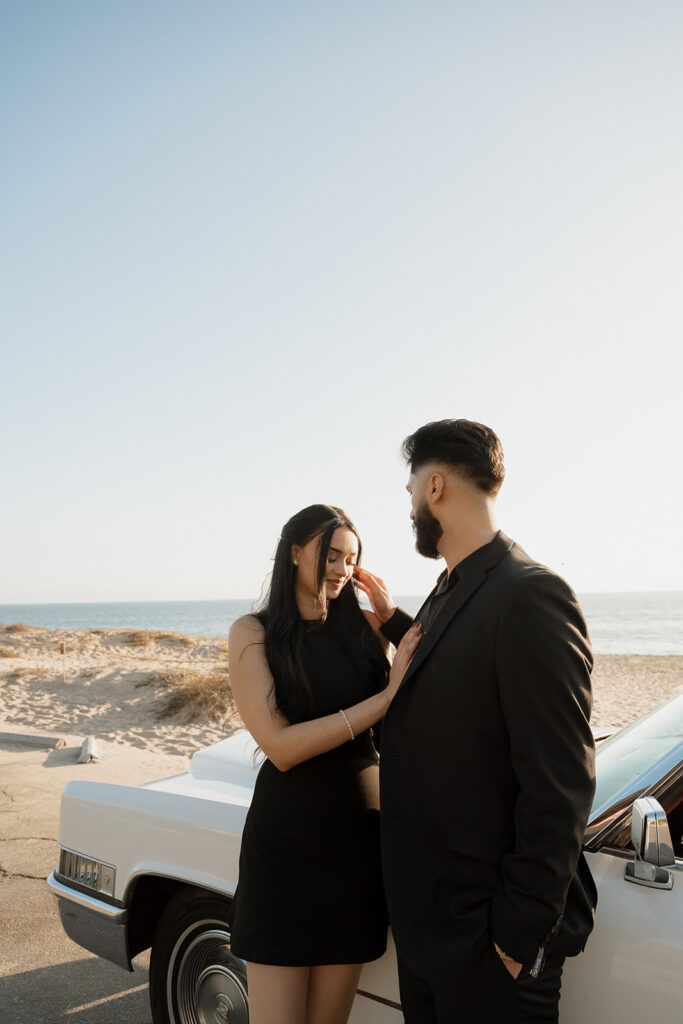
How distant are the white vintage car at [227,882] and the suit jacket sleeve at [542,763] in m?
0.31

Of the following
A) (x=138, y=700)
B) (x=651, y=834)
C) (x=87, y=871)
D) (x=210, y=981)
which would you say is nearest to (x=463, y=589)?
(x=651, y=834)

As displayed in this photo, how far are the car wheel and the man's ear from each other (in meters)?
1.62

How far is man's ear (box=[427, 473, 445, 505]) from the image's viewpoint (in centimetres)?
200

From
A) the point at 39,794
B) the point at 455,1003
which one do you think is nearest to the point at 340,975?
the point at 455,1003

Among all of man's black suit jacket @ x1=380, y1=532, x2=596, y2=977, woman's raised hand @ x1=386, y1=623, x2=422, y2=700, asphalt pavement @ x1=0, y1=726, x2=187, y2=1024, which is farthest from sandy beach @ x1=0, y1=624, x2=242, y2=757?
man's black suit jacket @ x1=380, y1=532, x2=596, y2=977

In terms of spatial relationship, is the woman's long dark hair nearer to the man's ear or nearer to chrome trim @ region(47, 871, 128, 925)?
the man's ear

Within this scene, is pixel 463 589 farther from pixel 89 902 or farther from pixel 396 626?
pixel 89 902

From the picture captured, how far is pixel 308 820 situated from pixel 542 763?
0.92m

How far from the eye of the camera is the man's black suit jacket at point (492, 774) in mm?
1591

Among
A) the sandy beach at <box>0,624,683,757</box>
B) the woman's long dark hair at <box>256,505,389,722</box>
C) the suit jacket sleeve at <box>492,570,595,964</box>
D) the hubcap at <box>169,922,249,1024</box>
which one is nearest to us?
the suit jacket sleeve at <box>492,570,595,964</box>

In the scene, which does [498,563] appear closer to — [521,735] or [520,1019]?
[521,735]

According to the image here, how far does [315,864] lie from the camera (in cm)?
220

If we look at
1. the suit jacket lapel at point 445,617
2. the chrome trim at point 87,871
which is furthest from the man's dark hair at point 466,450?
the chrome trim at point 87,871

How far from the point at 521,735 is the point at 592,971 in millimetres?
730
